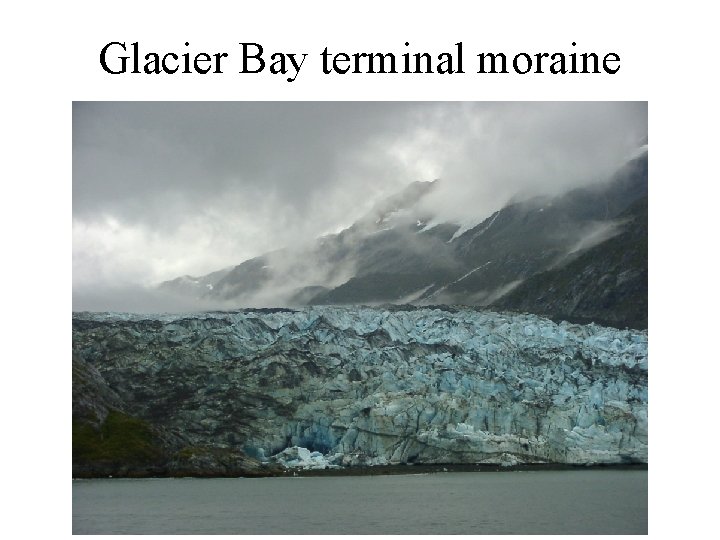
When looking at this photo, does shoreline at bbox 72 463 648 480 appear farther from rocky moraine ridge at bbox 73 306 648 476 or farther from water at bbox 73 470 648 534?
water at bbox 73 470 648 534

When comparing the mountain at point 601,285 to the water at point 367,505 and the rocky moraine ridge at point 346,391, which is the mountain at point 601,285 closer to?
the rocky moraine ridge at point 346,391

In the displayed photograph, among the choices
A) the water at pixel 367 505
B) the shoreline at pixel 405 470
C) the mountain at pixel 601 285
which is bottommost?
the shoreline at pixel 405 470

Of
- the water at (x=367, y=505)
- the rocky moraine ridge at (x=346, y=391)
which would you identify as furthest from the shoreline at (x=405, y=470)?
the water at (x=367, y=505)

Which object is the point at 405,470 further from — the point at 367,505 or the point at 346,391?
the point at 367,505

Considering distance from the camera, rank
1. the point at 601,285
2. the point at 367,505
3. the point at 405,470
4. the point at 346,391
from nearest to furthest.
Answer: the point at 367,505
the point at 405,470
the point at 346,391
the point at 601,285

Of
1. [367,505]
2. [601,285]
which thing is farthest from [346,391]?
[601,285]

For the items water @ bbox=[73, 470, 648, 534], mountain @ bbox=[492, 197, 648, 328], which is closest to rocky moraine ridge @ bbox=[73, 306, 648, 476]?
water @ bbox=[73, 470, 648, 534]

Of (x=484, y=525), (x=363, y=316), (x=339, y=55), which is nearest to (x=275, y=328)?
(x=363, y=316)

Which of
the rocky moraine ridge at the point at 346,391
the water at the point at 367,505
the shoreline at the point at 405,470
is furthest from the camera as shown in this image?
the rocky moraine ridge at the point at 346,391
